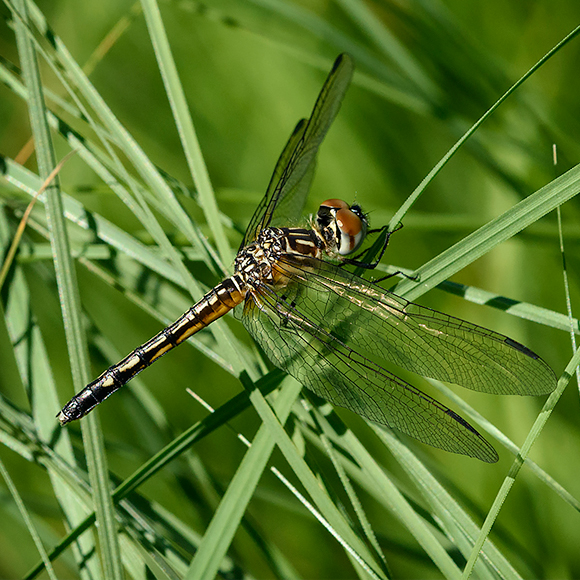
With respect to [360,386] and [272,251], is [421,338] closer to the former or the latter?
[360,386]

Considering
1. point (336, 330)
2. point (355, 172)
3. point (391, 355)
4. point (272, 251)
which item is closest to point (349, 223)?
point (272, 251)

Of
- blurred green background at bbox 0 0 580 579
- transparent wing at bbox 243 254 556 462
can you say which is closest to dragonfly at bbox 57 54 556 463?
transparent wing at bbox 243 254 556 462

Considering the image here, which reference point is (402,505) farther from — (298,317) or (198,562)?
(298,317)

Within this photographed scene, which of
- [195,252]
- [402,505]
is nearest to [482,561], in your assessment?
[402,505]

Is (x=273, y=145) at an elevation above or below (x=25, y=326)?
above

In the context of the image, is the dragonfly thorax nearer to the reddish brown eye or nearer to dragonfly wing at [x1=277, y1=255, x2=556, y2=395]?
the reddish brown eye

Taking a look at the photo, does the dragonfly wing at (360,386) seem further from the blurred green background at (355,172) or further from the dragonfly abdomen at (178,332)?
the blurred green background at (355,172)
